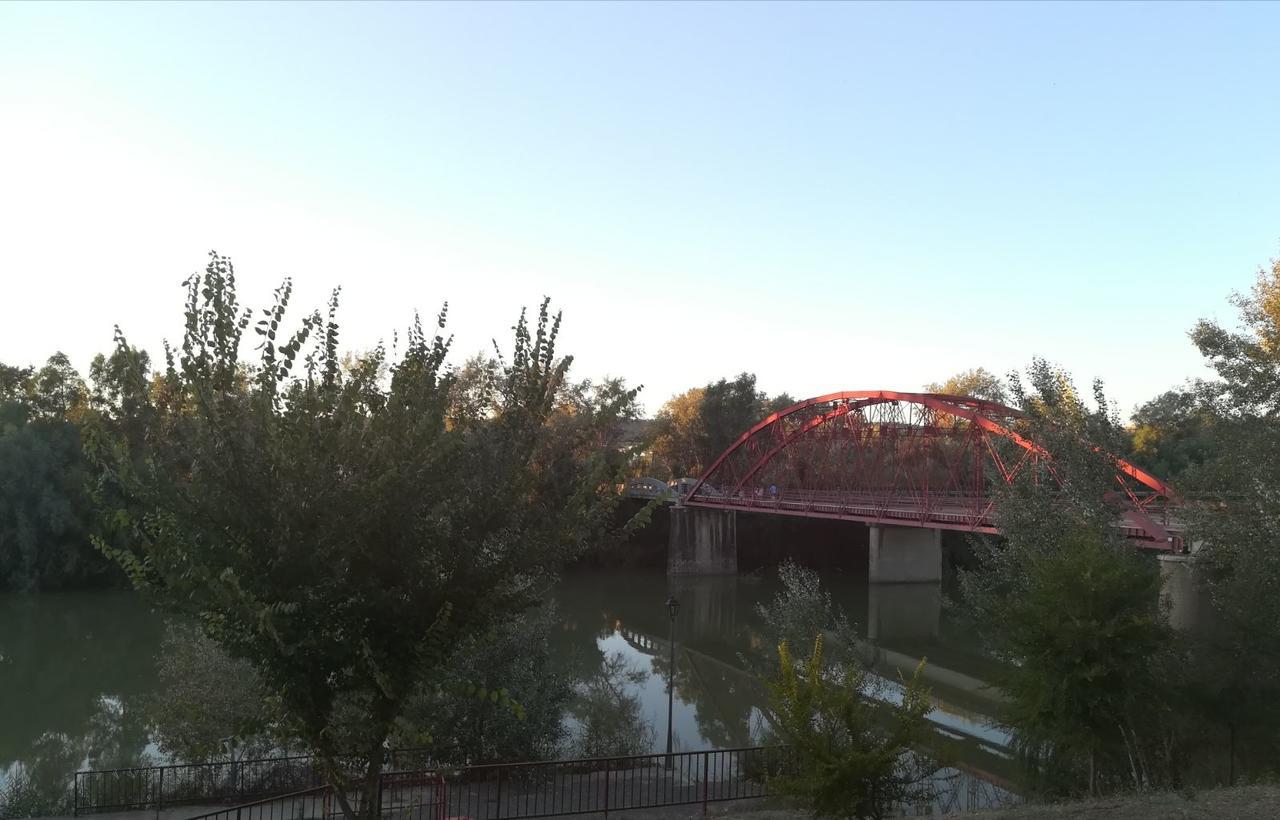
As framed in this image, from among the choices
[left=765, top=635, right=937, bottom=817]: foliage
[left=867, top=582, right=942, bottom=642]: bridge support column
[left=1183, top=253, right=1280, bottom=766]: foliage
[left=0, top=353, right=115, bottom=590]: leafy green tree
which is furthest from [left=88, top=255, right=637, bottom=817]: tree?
[left=0, top=353, right=115, bottom=590]: leafy green tree

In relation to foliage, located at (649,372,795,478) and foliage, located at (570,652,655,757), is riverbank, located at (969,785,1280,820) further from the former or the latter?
foliage, located at (649,372,795,478)

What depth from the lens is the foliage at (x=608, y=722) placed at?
1786cm

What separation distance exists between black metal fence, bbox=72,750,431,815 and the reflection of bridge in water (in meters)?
9.14

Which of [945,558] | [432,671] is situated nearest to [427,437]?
[432,671]

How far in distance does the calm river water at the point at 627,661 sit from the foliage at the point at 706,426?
19121mm

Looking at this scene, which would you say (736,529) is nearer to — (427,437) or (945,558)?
(945,558)

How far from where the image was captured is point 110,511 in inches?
260

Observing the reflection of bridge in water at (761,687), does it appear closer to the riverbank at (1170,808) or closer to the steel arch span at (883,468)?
the riverbank at (1170,808)

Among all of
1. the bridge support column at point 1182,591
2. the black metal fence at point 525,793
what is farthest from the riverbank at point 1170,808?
the bridge support column at point 1182,591

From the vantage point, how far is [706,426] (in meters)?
72.2

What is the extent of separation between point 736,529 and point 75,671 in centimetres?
4071

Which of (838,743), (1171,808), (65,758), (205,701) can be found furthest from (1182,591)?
(65,758)

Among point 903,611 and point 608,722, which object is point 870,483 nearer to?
point 903,611

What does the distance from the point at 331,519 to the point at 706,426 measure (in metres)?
66.4
